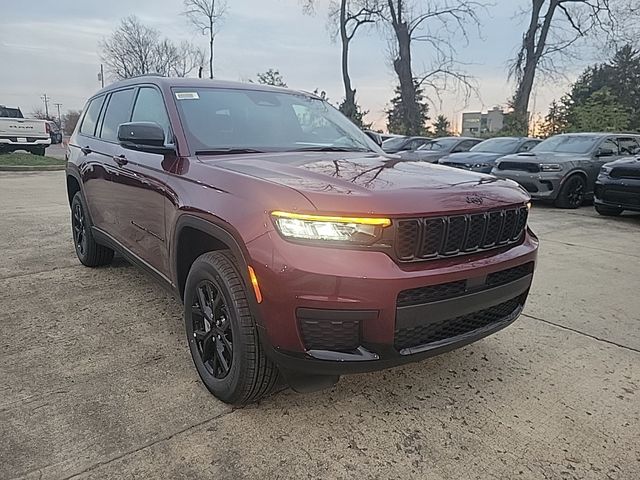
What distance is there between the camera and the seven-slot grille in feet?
6.68

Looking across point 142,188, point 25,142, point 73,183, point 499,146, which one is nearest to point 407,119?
point 499,146

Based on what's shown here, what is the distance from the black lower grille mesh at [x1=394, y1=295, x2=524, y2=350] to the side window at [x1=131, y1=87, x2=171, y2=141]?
1.80 meters

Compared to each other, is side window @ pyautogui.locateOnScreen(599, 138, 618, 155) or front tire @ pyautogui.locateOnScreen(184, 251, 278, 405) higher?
side window @ pyautogui.locateOnScreen(599, 138, 618, 155)

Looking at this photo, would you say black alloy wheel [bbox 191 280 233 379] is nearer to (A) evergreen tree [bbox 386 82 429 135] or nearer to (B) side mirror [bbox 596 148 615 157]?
(B) side mirror [bbox 596 148 615 157]

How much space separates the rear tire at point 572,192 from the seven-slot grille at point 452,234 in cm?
786

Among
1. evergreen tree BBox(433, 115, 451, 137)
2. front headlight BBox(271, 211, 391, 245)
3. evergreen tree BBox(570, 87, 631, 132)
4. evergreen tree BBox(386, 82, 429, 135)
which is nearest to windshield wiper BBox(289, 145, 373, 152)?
front headlight BBox(271, 211, 391, 245)

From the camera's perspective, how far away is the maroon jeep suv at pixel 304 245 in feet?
6.47

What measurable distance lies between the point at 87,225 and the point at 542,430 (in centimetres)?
395

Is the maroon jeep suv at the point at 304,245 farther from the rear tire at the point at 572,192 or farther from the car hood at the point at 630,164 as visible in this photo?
the rear tire at the point at 572,192

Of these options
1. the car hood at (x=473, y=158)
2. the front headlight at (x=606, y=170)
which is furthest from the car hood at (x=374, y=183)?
the car hood at (x=473, y=158)

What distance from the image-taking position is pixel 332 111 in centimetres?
396

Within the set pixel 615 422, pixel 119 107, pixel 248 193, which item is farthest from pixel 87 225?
pixel 615 422

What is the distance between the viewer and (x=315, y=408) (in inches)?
96.3

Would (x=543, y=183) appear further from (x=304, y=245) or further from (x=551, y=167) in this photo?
(x=304, y=245)
